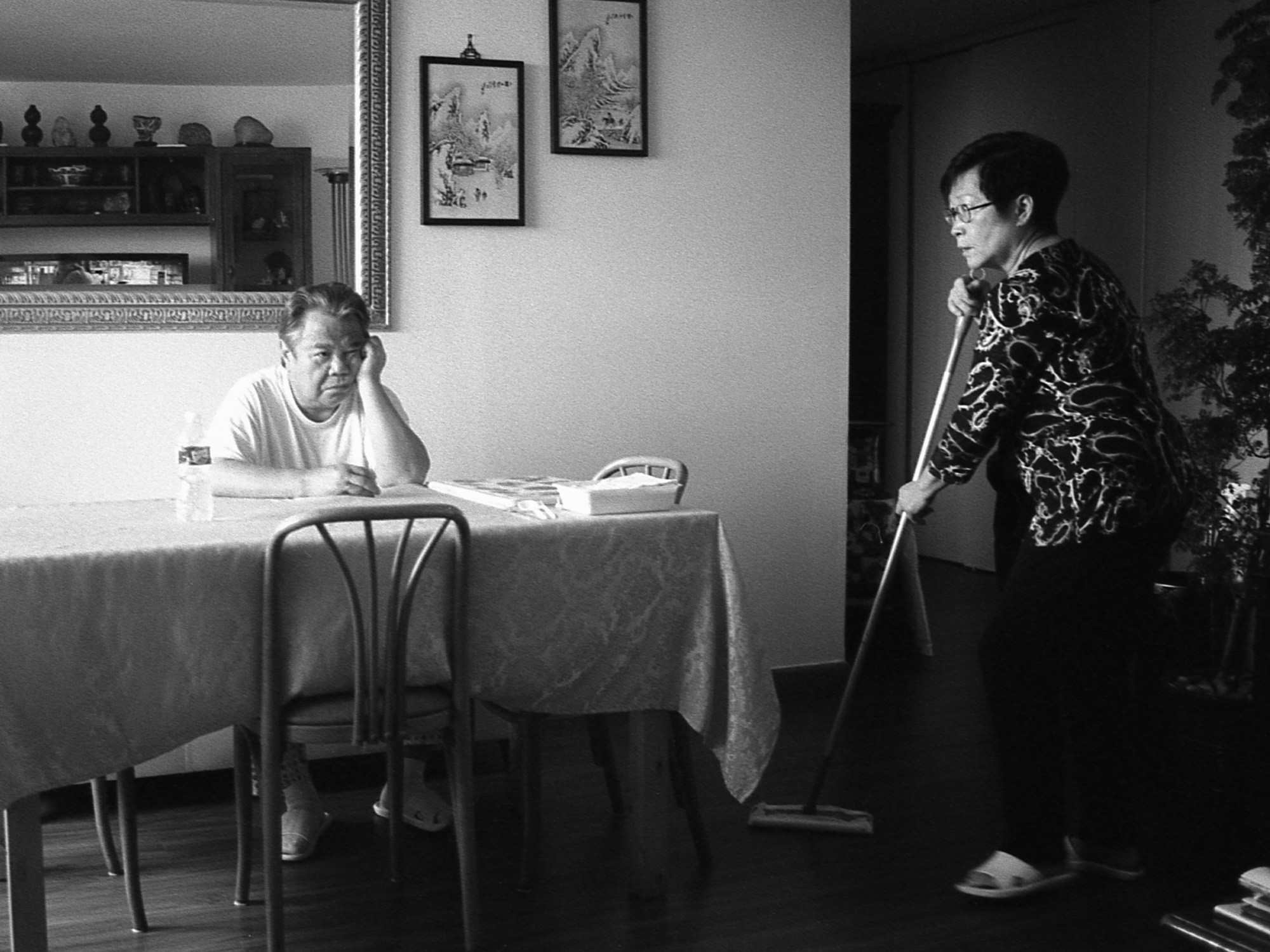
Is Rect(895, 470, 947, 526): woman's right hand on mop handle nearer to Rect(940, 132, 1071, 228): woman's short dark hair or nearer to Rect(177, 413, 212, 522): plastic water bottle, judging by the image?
Rect(940, 132, 1071, 228): woman's short dark hair

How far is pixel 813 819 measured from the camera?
3.10 m

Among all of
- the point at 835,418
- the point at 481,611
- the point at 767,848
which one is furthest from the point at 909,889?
the point at 835,418

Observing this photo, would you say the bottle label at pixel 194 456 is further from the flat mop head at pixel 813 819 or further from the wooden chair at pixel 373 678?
the flat mop head at pixel 813 819

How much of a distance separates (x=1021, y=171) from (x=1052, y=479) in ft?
1.87

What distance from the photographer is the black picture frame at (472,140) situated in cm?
387

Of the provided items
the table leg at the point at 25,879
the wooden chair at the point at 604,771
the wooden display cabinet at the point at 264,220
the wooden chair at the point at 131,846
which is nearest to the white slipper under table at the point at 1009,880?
the wooden chair at the point at 604,771

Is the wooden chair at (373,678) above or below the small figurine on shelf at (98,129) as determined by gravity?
below

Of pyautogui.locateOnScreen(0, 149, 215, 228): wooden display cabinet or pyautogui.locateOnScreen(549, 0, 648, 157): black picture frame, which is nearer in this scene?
pyautogui.locateOnScreen(0, 149, 215, 228): wooden display cabinet

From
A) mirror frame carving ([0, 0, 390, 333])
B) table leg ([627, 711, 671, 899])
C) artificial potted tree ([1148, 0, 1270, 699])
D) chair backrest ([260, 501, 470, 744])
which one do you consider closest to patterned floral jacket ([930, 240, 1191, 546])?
table leg ([627, 711, 671, 899])

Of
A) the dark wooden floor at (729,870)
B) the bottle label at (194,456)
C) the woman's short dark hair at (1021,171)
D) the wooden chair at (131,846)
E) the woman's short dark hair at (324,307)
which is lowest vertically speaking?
the dark wooden floor at (729,870)

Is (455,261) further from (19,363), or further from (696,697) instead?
(696,697)

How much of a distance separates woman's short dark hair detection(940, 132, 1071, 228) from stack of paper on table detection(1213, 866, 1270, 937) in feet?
Answer: 4.10

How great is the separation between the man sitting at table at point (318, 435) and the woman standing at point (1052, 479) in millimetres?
1189

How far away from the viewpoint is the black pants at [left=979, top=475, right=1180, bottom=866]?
2.59m
